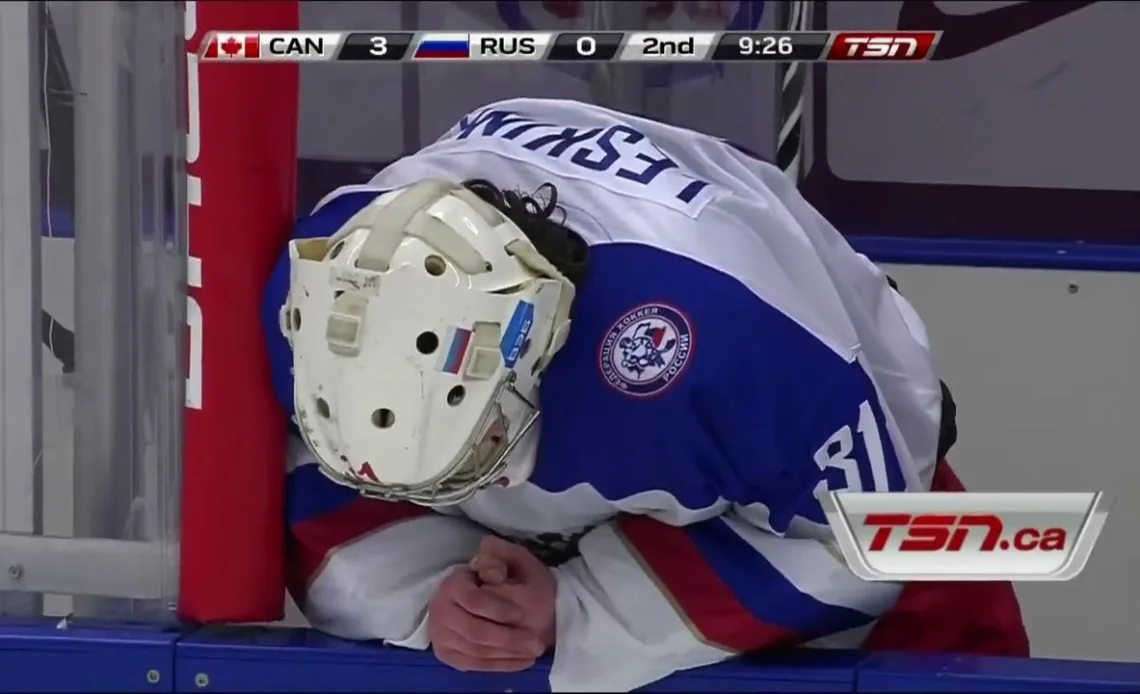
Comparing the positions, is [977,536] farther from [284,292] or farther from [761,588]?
[284,292]

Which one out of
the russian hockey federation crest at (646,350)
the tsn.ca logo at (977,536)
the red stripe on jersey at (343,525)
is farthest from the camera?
the red stripe on jersey at (343,525)

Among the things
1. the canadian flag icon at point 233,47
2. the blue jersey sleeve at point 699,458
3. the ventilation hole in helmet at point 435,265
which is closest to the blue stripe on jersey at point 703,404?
the blue jersey sleeve at point 699,458

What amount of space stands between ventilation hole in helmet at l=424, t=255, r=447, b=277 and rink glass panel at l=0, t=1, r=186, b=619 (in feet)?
0.81

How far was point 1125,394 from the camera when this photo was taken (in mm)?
1408

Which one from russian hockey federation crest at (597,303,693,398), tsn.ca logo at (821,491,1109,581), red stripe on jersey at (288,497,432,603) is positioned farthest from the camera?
red stripe on jersey at (288,497,432,603)

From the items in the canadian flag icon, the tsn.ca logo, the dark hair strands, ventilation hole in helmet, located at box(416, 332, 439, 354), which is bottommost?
the tsn.ca logo

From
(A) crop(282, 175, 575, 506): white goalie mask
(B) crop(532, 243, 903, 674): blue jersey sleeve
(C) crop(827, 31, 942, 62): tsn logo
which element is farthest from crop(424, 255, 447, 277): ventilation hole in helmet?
(C) crop(827, 31, 942, 62): tsn logo

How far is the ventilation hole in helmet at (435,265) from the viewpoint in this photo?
0.75 m

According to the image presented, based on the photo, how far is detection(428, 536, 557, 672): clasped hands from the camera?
0.86m

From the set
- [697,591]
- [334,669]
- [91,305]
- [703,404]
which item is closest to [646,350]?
[703,404]

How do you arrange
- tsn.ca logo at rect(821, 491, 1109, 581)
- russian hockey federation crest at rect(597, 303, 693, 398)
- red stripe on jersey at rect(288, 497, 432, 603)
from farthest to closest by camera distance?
red stripe on jersey at rect(288, 497, 432, 603), russian hockey federation crest at rect(597, 303, 693, 398), tsn.ca logo at rect(821, 491, 1109, 581)

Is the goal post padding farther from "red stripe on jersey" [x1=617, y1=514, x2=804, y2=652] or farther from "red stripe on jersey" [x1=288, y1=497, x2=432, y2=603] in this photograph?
"red stripe on jersey" [x1=617, y1=514, x2=804, y2=652]

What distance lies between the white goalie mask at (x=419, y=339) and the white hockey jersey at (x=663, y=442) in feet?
0.21

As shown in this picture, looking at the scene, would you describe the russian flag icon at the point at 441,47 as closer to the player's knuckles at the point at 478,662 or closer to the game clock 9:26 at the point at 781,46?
the game clock 9:26 at the point at 781,46
